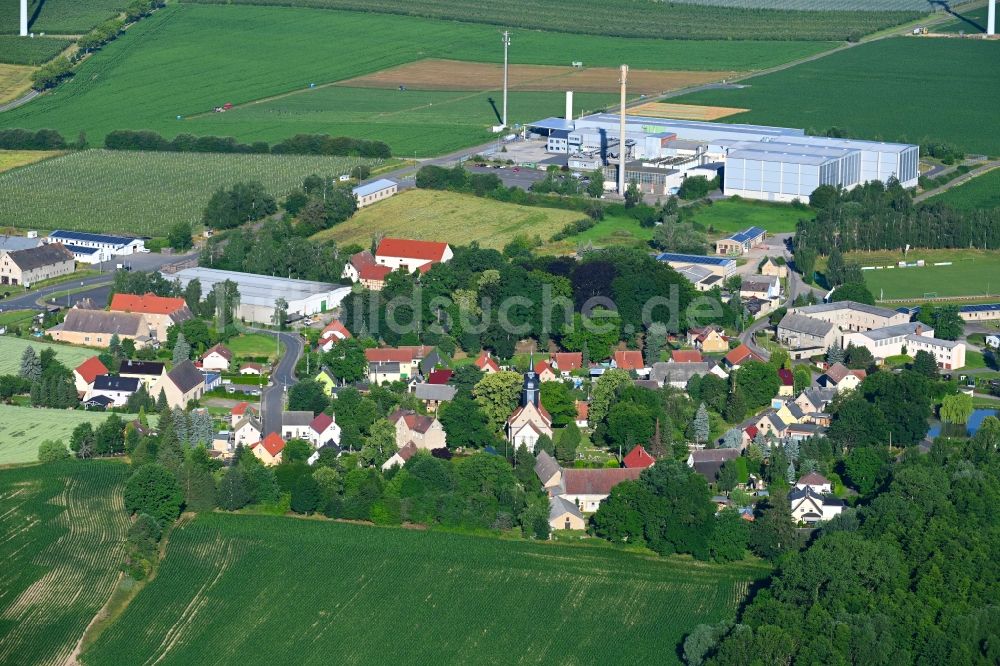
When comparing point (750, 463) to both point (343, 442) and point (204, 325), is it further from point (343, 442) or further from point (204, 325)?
point (204, 325)

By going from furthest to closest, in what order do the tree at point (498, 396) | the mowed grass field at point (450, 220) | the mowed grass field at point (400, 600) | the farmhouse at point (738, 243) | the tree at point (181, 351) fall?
the mowed grass field at point (450, 220)
the farmhouse at point (738, 243)
the tree at point (181, 351)
the tree at point (498, 396)
the mowed grass field at point (400, 600)

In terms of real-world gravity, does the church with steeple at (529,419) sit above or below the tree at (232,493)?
above

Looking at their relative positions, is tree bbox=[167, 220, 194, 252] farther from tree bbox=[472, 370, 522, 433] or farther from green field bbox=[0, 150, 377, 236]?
tree bbox=[472, 370, 522, 433]

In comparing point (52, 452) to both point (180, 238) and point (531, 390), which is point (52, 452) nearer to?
point (531, 390)

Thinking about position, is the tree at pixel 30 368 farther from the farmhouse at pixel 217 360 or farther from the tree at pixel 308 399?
the tree at pixel 308 399

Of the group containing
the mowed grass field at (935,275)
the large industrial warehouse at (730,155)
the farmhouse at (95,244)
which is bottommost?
the mowed grass field at (935,275)

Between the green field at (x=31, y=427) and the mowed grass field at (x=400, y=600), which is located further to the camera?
the green field at (x=31, y=427)

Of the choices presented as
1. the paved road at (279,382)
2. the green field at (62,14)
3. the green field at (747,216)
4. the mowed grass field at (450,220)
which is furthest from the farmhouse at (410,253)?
the green field at (62,14)
